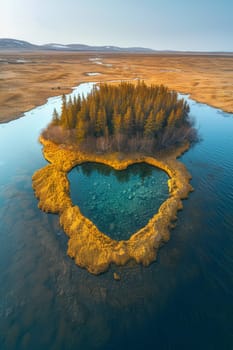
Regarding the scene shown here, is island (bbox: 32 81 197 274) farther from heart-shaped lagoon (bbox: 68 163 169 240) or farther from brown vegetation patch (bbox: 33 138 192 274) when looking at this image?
heart-shaped lagoon (bbox: 68 163 169 240)

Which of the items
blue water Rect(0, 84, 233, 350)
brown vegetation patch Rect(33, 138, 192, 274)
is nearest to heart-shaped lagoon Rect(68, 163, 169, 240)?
brown vegetation patch Rect(33, 138, 192, 274)

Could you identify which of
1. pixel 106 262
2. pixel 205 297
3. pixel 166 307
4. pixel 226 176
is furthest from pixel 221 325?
pixel 226 176

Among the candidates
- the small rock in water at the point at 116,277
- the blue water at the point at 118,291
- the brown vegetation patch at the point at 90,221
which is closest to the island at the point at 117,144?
the brown vegetation patch at the point at 90,221

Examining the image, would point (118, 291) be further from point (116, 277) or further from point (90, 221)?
point (90, 221)

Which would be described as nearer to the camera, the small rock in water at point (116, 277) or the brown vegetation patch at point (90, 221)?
the small rock in water at point (116, 277)

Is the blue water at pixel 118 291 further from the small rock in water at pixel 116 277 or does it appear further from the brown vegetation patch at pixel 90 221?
the brown vegetation patch at pixel 90 221

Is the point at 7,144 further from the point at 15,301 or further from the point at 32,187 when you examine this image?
the point at 15,301

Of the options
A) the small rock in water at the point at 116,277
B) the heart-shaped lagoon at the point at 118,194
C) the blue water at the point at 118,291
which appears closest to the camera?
the blue water at the point at 118,291
